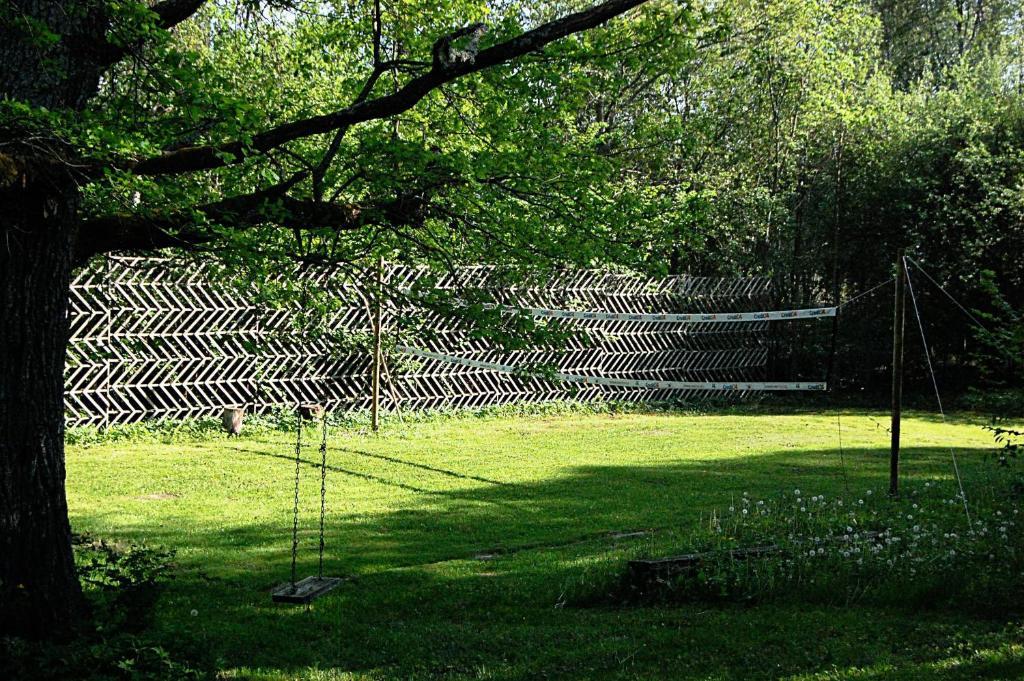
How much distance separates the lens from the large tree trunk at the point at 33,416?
4219 millimetres

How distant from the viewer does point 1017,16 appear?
31.3 metres

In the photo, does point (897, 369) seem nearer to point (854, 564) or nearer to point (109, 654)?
point (854, 564)

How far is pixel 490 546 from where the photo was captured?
6625 millimetres

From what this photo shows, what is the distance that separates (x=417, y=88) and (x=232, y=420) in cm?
894

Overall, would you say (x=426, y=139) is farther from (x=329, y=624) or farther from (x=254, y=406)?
(x=254, y=406)

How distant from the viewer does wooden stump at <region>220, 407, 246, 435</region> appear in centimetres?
1170

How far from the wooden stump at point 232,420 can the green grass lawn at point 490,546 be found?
384 millimetres

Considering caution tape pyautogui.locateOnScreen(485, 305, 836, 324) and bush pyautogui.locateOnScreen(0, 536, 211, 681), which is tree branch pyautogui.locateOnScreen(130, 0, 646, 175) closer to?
bush pyautogui.locateOnScreen(0, 536, 211, 681)

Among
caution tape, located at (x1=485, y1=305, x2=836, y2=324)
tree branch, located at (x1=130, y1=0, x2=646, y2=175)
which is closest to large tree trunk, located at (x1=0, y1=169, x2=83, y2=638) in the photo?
tree branch, located at (x1=130, y1=0, x2=646, y2=175)

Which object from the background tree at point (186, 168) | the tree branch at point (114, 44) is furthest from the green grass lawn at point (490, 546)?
the tree branch at point (114, 44)

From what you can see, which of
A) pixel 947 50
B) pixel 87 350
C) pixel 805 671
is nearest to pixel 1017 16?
pixel 947 50

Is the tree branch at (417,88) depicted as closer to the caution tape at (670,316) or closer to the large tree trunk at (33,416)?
the large tree trunk at (33,416)

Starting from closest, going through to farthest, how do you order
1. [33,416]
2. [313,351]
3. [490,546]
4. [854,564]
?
1. [33,416]
2. [854,564]
3. [490,546]
4. [313,351]

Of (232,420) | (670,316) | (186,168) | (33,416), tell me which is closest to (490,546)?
(33,416)
